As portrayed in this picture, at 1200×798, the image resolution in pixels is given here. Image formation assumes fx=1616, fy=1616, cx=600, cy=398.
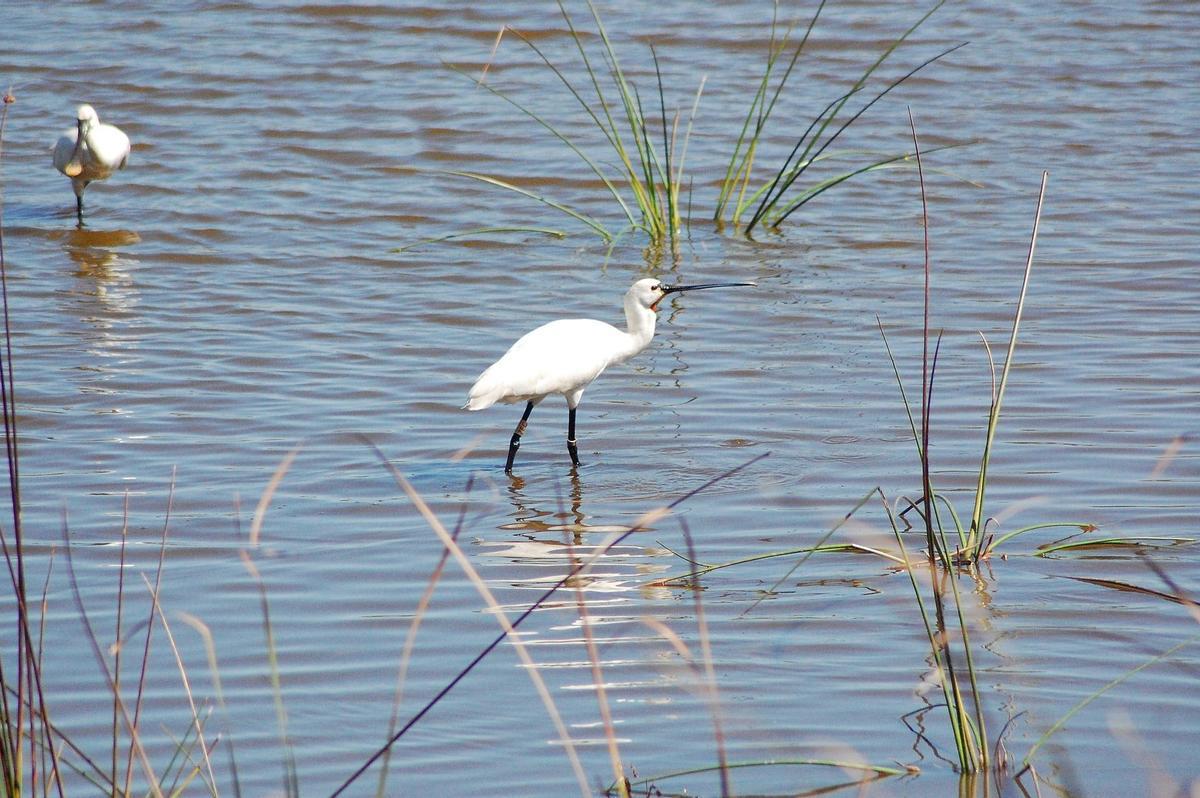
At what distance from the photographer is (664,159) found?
34.5ft

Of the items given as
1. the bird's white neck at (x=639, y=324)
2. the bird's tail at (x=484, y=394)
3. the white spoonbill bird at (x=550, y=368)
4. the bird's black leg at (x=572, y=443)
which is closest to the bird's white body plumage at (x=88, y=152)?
the bird's white neck at (x=639, y=324)

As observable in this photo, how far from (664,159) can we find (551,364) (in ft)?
17.8

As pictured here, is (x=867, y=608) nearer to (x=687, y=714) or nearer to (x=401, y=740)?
(x=687, y=714)

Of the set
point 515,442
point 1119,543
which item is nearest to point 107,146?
point 515,442

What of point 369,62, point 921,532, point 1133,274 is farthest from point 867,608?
point 369,62

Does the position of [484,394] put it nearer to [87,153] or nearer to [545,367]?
[545,367]

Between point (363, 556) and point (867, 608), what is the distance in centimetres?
133

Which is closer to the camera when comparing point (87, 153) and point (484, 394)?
point (484, 394)

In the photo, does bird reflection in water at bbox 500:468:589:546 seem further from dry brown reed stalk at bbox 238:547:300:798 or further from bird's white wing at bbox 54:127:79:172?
bird's white wing at bbox 54:127:79:172

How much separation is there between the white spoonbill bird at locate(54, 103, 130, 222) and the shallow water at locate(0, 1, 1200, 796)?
0.30m

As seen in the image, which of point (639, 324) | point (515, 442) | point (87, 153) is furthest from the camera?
point (87, 153)

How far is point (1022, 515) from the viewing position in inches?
170

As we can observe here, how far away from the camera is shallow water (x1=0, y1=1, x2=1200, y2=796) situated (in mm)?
3125

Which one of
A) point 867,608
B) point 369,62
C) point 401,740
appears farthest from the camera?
point 369,62
